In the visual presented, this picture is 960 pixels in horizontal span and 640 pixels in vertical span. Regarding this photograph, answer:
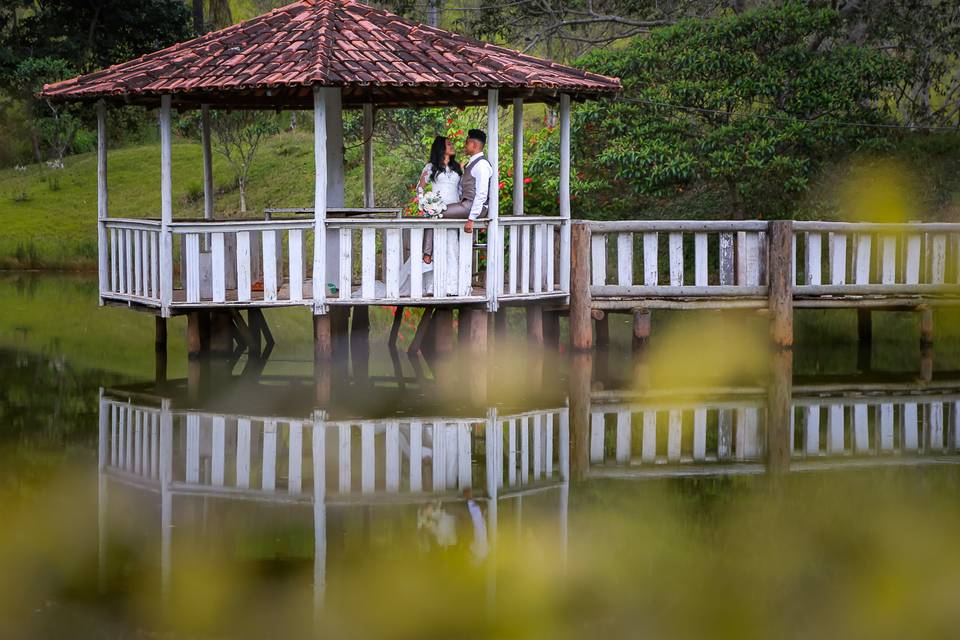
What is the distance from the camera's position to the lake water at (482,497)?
7727 millimetres

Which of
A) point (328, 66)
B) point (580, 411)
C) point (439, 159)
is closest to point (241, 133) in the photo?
point (439, 159)

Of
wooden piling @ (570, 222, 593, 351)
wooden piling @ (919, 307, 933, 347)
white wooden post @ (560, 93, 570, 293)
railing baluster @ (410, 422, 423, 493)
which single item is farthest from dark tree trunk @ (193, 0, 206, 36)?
railing baluster @ (410, 422, 423, 493)

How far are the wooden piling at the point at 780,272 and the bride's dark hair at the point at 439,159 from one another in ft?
12.5

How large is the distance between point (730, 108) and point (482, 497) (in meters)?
14.2

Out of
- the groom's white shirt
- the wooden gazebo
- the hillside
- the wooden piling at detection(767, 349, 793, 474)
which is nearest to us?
the wooden piling at detection(767, 349, 793, 474)

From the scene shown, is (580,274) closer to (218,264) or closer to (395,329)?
(395,329)

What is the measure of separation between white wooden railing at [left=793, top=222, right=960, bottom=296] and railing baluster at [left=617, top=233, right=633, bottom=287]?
2.00 metres

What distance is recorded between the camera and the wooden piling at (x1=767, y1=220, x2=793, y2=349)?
1747cm

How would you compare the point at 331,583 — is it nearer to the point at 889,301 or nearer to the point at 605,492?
the point at 605,492

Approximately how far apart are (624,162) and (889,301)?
556cm

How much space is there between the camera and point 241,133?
38.8m

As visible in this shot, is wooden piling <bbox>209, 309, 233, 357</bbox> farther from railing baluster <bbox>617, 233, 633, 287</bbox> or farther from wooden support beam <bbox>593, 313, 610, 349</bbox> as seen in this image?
railing baluster <bbox>617, 233, 633, 287</bbox>

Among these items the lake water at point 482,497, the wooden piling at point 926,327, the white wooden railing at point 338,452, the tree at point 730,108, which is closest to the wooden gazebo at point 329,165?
the lake water at point 482,497

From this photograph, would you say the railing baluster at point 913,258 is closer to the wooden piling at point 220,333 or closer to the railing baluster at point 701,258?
the railing baluster at point 701,258
